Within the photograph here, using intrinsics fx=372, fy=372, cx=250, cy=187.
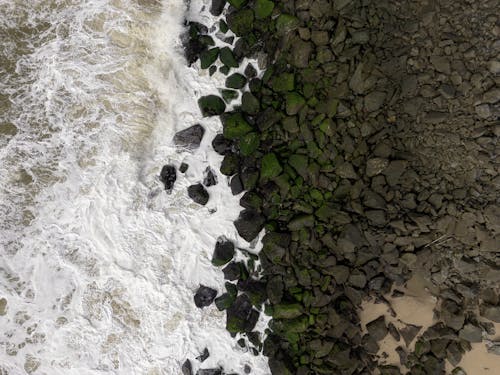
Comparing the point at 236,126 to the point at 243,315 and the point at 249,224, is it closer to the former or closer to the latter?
the point at 249,224

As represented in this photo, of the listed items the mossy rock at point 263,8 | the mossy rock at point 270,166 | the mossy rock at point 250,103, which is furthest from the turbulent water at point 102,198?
the mossy rock at point 263,8

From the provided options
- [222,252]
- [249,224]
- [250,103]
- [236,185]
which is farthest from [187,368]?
[250,103]

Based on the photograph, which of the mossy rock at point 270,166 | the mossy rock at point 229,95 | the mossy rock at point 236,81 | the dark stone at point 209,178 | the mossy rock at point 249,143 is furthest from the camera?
the dark stone at point 209,178

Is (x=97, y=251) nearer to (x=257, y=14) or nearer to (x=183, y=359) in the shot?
(x=183, y=359)

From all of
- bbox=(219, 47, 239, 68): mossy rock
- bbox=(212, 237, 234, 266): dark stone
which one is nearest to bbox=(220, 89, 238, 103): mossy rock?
bbox=(219, 47, 239, 68): mossy rock

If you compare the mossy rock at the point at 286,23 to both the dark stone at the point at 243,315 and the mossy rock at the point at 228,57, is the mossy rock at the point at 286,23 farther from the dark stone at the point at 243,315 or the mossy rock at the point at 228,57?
the dark stone at the point at 243,315

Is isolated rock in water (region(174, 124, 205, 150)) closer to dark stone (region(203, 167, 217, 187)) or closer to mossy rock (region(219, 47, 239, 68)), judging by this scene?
dark stone (region(203, 167, 217, 187))
